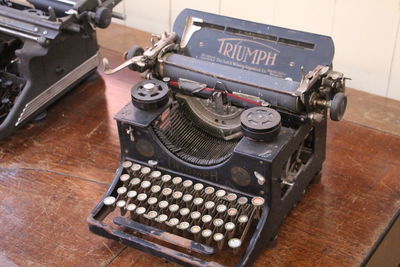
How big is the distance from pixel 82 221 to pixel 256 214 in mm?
755

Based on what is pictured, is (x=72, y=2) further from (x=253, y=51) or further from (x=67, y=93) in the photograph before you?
(x=253, y=51)

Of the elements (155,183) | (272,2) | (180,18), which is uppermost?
(180,18)

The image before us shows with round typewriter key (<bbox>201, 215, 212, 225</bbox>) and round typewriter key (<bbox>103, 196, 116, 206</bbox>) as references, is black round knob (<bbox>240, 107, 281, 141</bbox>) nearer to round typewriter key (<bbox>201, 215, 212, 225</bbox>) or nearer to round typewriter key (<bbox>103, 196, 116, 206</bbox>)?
round typewriter key (<bbox>201, 215, 212, 225</bbox>)

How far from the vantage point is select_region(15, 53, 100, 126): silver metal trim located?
10.2 feet

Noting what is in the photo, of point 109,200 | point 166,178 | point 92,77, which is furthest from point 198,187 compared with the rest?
point 92,77

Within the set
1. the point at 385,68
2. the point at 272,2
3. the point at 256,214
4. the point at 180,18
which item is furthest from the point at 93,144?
the point at 385,68

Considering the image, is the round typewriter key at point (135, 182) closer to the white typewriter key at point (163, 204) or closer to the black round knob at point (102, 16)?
the white typewriter key at point (163, 204)

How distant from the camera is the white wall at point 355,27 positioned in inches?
126

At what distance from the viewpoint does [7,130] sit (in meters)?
3.05

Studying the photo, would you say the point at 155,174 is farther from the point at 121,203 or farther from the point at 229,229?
the point at 229,229

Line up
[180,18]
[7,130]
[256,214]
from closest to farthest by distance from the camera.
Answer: [256,214] → [180,18] → [7,130]

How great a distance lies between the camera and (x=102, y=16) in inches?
120

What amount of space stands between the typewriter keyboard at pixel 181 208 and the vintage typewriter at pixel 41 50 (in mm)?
782

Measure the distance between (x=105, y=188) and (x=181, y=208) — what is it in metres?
0.48
